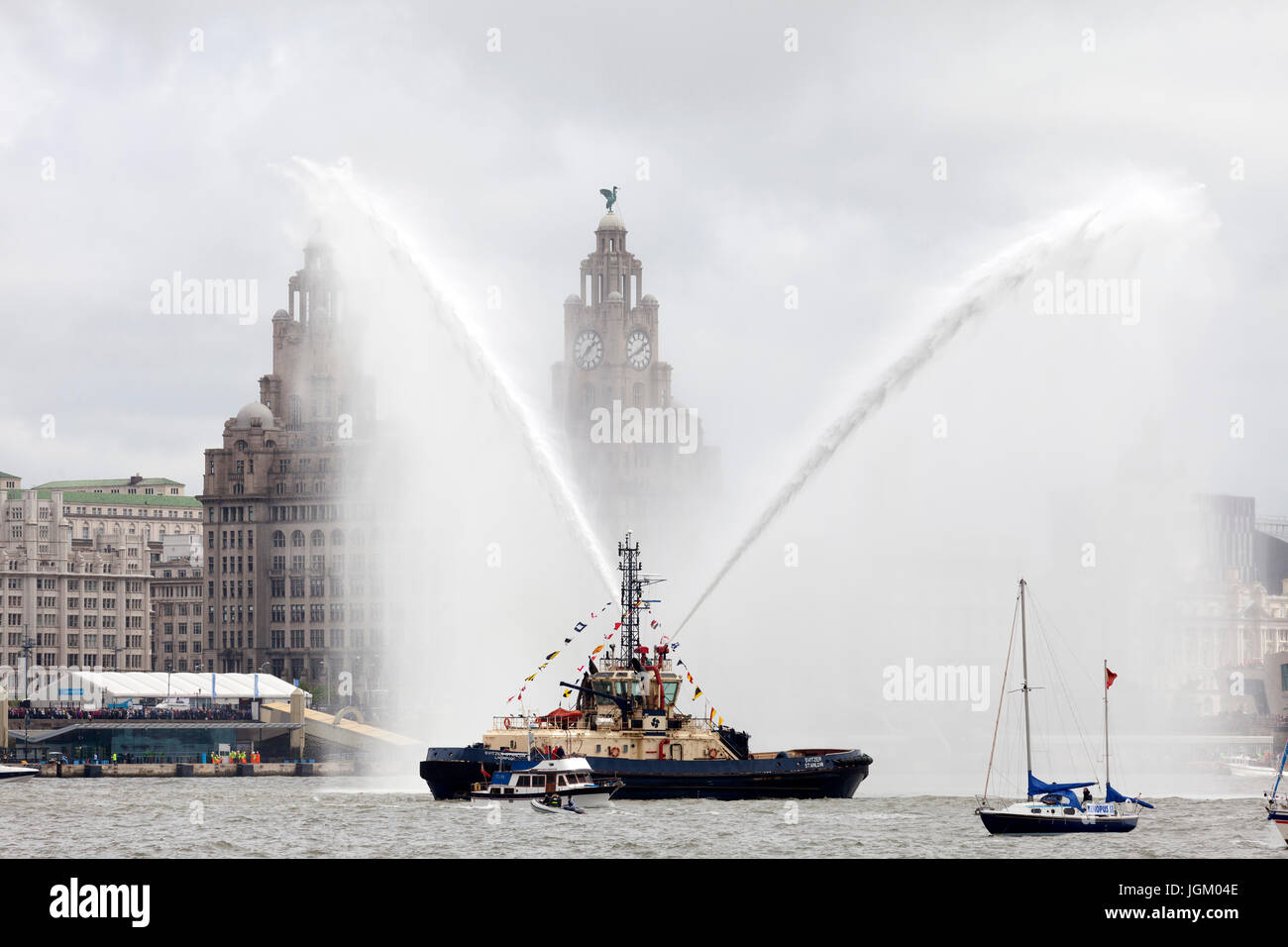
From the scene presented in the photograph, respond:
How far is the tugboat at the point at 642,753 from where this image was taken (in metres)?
79.5

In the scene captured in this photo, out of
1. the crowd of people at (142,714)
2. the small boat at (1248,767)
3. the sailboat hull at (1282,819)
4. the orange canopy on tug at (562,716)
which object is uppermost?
the orange canopy on tug at (562,716)

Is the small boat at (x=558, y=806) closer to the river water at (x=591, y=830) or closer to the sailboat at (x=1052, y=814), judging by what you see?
the river water at (x=591, y=830)

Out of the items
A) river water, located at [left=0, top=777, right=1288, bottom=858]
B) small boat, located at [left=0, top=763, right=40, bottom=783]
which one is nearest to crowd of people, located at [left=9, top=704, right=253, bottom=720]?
small boat, located at [left=0, top=763, right=40, bottom=783]

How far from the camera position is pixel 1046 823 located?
64.8 meters

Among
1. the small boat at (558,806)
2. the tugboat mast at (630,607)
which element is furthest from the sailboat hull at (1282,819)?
the tugboat mast at (630,607)

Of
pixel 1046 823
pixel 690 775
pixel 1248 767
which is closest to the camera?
pixel 1046 823

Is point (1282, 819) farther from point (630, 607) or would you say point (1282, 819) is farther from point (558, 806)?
point (630, 607)

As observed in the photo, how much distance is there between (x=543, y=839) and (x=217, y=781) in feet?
195

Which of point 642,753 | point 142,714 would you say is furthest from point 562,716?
point 142,714

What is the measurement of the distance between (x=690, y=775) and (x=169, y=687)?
9075cm

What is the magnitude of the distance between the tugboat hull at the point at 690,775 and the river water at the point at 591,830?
96 centimetres
